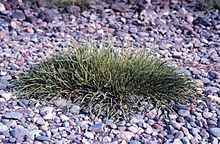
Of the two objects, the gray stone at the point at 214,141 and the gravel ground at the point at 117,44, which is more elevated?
the gravel ground at the point at 117,44

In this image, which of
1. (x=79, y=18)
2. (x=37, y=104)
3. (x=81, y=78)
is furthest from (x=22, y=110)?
(x=79, y=18)

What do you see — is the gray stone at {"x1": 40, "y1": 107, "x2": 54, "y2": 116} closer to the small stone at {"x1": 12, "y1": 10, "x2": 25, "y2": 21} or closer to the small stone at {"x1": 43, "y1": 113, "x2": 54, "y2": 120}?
the small stone at {"x1": 43, "y1": 113, "x2": 54, "y2": 120}

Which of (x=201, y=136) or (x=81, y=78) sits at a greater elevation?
(x=81, y=78)

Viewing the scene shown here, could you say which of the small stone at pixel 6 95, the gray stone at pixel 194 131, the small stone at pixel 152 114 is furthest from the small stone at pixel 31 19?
the gray stone at pixel 194 131

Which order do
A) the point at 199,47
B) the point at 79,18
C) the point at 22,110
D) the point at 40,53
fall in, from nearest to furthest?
1. the point at 22,110
2. the point at 40,53
3. the point at 199,47
4. the point at 79,18

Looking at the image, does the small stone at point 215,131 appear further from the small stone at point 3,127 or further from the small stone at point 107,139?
the small stone at point 3,127

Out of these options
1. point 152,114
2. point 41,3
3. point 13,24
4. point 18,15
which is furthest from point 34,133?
point 41,3

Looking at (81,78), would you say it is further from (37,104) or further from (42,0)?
(42,0)
